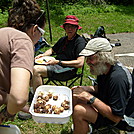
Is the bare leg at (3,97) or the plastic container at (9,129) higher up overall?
the bare leg at (3,97)

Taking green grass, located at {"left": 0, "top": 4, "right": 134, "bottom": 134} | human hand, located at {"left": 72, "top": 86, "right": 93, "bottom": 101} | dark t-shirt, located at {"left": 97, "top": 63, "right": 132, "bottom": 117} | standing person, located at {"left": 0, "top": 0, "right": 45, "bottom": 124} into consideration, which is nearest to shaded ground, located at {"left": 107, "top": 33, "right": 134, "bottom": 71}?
green grass, located at {"left": 0, "top": 4, "right": 134, "bottom": 134}

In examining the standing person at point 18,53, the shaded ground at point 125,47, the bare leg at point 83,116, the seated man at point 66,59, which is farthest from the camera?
the shaded ground at point 125,47

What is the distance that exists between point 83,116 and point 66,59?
1.38 m

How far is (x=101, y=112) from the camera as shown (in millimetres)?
1820

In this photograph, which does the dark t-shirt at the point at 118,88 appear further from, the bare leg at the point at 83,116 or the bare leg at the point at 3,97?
the bare leg at the point at 3,97

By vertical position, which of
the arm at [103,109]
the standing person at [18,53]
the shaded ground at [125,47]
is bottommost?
the shaded ground at [125,47]

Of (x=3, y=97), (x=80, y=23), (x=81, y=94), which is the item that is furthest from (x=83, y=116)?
(x=80, y=23)

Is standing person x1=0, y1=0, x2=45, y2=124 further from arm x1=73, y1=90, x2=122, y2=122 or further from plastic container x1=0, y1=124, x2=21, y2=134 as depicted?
arm x1=73, y1=90, x2=122, y2=122

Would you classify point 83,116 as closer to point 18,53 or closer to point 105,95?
point 105,95

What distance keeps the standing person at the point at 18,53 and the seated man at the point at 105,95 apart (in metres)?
0.73

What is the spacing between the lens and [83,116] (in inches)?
75.3

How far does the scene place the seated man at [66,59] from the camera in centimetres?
282

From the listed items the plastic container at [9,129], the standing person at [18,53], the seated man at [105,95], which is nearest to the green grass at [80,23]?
the seated man at [105,95]

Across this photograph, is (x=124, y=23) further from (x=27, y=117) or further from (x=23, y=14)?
(x=23, y=14)
